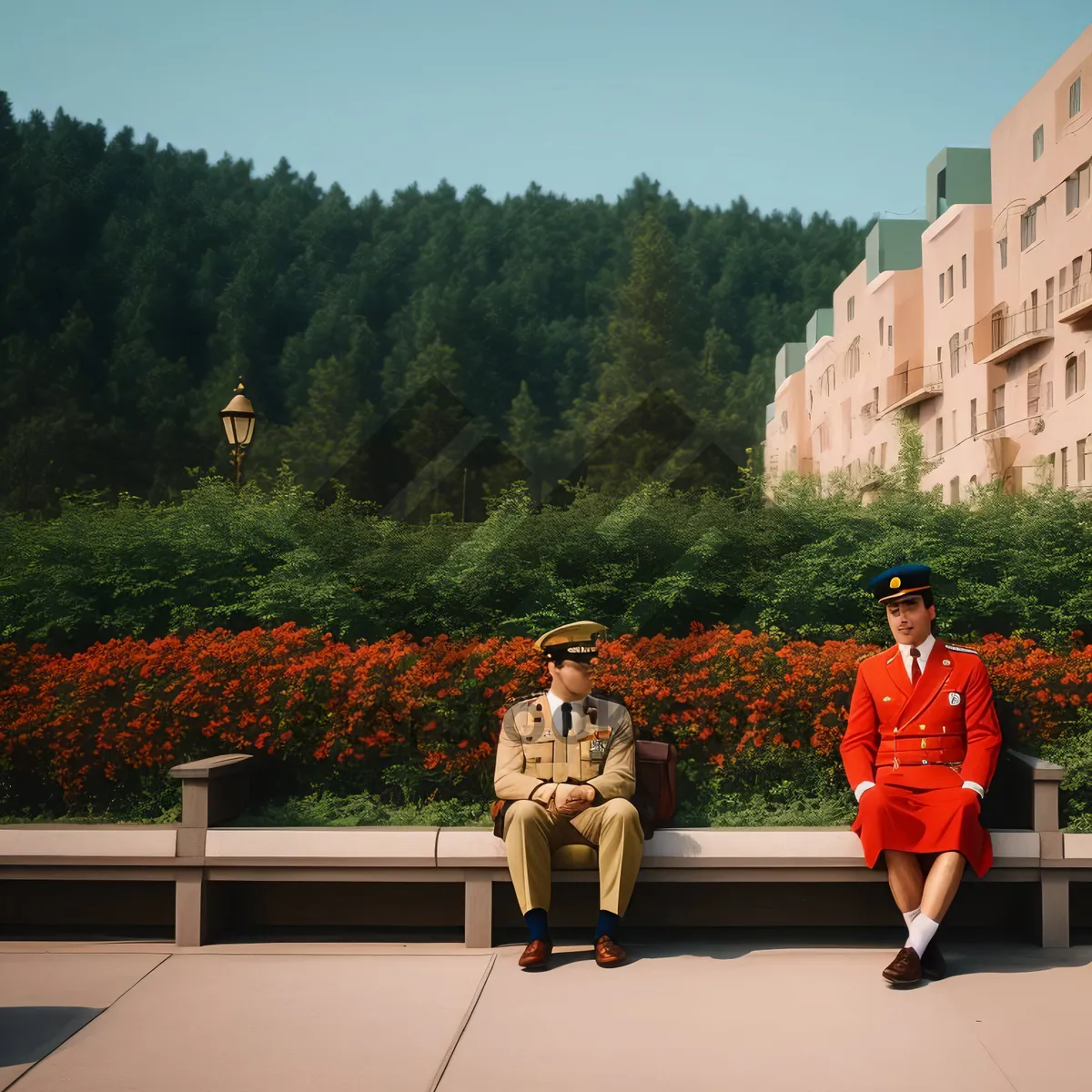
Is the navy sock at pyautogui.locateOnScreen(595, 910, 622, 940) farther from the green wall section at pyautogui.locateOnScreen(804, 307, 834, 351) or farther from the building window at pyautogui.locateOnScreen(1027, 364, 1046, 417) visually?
the green wall section at pyautogui.locateOnScreen(804, 307, 834, 351)

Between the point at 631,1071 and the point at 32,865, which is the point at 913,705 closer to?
the point at 631,1071

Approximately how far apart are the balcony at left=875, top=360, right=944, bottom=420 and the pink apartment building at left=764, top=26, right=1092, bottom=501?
0.19 feet

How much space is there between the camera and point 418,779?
562 centimetres

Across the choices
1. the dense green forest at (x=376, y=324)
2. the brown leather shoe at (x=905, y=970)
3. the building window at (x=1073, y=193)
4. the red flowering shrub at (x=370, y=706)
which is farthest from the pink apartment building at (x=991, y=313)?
the brown leather shoe at (x=905, y=970)

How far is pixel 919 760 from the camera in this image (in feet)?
15.8

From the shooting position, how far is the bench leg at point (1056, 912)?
16.0 ft

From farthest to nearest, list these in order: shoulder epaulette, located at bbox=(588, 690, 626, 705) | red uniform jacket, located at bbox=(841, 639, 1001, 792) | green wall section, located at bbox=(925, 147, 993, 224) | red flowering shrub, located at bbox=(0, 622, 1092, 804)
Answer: green wall section, located at bbox=(925, 147, 993, 224) → red flowering shrub, located at bbox=(0, 622, 1092, 804) → shoulder epaulette, located at bbox=(588, 690, 626, 705) → red uniform jacket, located at bbox=(841, 639, 1001, 792)

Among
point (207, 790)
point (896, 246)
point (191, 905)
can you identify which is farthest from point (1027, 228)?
point (191, 905)

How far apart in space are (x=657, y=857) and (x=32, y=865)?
2540 mm

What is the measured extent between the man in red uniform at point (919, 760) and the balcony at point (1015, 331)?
26.3 meters

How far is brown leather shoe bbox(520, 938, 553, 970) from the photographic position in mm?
4609

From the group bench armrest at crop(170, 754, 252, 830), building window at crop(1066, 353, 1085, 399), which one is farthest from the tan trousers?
building window at crop(1066, 353, 1085, 399)

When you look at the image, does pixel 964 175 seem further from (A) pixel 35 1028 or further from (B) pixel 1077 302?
(A) pixel 35 1028

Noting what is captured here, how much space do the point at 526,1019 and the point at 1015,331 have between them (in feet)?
97.2
